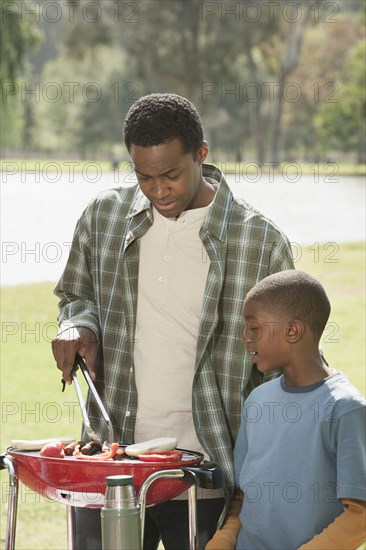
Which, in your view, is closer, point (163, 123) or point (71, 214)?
point (163, 123)

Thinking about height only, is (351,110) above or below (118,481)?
above

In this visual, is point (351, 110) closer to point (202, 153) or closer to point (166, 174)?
point (202, 153)

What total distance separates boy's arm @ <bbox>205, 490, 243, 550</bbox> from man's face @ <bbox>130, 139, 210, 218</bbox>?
784mm

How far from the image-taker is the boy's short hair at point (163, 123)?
2936mm

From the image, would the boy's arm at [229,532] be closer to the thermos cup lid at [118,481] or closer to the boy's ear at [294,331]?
the boy's ear at [294,331]

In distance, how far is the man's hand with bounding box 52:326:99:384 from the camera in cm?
301

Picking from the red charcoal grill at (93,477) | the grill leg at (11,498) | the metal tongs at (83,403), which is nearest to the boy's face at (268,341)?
the red charcoal grill at (93,477)

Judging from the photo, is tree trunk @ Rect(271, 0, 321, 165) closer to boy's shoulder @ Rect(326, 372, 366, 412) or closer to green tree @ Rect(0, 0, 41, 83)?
green tree @ Rect(0, 0, 41, 83)

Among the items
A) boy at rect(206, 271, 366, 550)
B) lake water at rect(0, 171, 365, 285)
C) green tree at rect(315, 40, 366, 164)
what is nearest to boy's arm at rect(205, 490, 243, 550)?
boy at rect(206, 271, 366, 550)

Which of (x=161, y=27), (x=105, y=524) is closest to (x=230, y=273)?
(x=105, y=524)

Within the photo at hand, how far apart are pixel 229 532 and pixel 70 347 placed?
64cm

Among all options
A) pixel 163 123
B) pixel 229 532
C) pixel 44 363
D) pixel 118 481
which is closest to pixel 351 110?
pixel 44 363

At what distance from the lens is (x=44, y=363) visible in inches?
364

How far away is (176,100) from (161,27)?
98.0 feet
